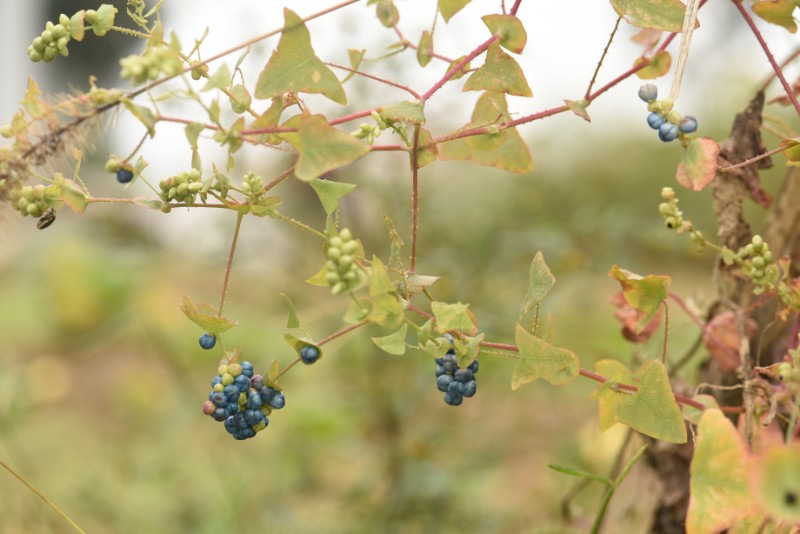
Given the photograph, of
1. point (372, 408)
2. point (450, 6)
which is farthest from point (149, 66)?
point (372, 408)

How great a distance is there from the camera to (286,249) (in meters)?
1.09

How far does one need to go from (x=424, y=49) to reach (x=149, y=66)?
0.38ft

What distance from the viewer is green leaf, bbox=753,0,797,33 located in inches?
16.3

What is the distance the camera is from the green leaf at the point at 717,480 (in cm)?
30

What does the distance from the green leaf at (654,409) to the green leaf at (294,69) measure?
7.2 inches

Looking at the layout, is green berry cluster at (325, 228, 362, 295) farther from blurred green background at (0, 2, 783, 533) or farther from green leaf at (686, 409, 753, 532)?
blurred green background at (0, 2, 783, 533)

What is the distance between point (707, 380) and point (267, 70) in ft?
1.17

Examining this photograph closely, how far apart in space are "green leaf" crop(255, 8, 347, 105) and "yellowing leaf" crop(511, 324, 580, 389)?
0.43 ft

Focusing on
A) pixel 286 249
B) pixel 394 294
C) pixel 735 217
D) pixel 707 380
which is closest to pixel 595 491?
pixel 286 249

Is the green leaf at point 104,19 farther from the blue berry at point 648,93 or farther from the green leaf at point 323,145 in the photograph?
the blue berry at point 648,93

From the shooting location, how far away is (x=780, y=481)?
228mm

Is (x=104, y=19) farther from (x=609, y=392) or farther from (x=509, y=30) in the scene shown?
(x=609, y=392)

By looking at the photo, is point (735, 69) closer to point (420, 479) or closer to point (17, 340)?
point (420, 479)

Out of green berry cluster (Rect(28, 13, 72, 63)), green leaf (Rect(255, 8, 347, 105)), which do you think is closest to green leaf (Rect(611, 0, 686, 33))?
green leaf (Rect(255, 8, 347, 105))
